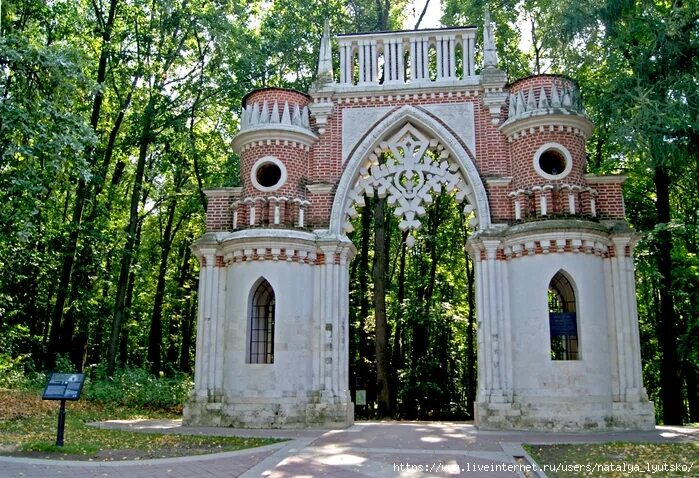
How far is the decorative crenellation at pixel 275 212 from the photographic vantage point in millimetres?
14055

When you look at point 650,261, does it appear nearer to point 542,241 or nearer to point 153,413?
point 542,241

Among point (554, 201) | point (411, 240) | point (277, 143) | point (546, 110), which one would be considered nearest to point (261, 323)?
point (411, 240)

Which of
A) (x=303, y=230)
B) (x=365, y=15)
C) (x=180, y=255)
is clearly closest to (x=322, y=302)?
(x=303, y=230)

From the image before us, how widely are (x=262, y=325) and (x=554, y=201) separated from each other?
7.12 meters

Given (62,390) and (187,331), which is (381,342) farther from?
(187,331)

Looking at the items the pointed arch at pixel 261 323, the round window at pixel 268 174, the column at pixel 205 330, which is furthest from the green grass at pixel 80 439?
the round window at pixel 268 174

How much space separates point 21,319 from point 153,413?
11.7m

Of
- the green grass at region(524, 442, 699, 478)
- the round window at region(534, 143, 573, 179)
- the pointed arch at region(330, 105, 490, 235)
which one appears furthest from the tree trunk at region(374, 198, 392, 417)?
the green grass at region(524, 442, 699, 478)

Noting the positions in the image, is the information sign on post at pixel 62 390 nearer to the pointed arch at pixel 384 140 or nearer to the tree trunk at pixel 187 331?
the pointed arch at pixel 384 140

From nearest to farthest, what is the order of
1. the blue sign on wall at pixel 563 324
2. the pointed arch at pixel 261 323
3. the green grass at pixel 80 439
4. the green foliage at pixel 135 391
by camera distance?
the green grass at pixel 80 439, the blue sign on wall at pixel 563 324, the pointed arch at pixel 261 323, the green foliage at pixel 135 391

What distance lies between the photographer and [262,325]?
47.3 feet

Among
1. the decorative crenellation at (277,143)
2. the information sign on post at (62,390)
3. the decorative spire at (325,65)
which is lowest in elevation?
the information sign on post at (62,390)

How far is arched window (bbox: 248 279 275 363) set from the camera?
45.9ft

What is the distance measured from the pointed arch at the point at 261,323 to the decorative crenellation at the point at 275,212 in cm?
135
